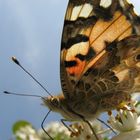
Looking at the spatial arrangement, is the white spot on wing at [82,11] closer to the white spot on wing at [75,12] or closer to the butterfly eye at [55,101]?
the white spot on wing at [75,12]

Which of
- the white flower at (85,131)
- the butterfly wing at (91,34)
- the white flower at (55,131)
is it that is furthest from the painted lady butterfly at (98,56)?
the white flower at (55,131)

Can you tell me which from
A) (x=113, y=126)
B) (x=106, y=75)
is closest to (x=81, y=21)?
(x=106, y=75)

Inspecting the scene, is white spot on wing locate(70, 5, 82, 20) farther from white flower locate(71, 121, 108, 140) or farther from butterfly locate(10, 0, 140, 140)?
white flower locate(71, 121, 108, 140)

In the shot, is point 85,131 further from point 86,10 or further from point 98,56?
point 86,10

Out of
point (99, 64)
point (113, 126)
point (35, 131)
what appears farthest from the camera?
point (99, 64)

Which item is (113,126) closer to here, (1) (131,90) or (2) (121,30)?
(1) (131,90)

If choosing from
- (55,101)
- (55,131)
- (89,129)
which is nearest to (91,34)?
(55,101)

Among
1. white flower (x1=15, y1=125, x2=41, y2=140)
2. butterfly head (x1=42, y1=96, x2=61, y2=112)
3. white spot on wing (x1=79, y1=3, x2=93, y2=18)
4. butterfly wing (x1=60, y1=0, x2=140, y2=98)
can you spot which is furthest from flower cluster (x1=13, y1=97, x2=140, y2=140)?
white spot on wing (x1=79, y1=3, x2=93, y2=18)

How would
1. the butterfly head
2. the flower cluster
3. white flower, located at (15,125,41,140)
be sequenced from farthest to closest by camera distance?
the butterfly head < the flower cluster < white flower, located at (15,125,41,140)
